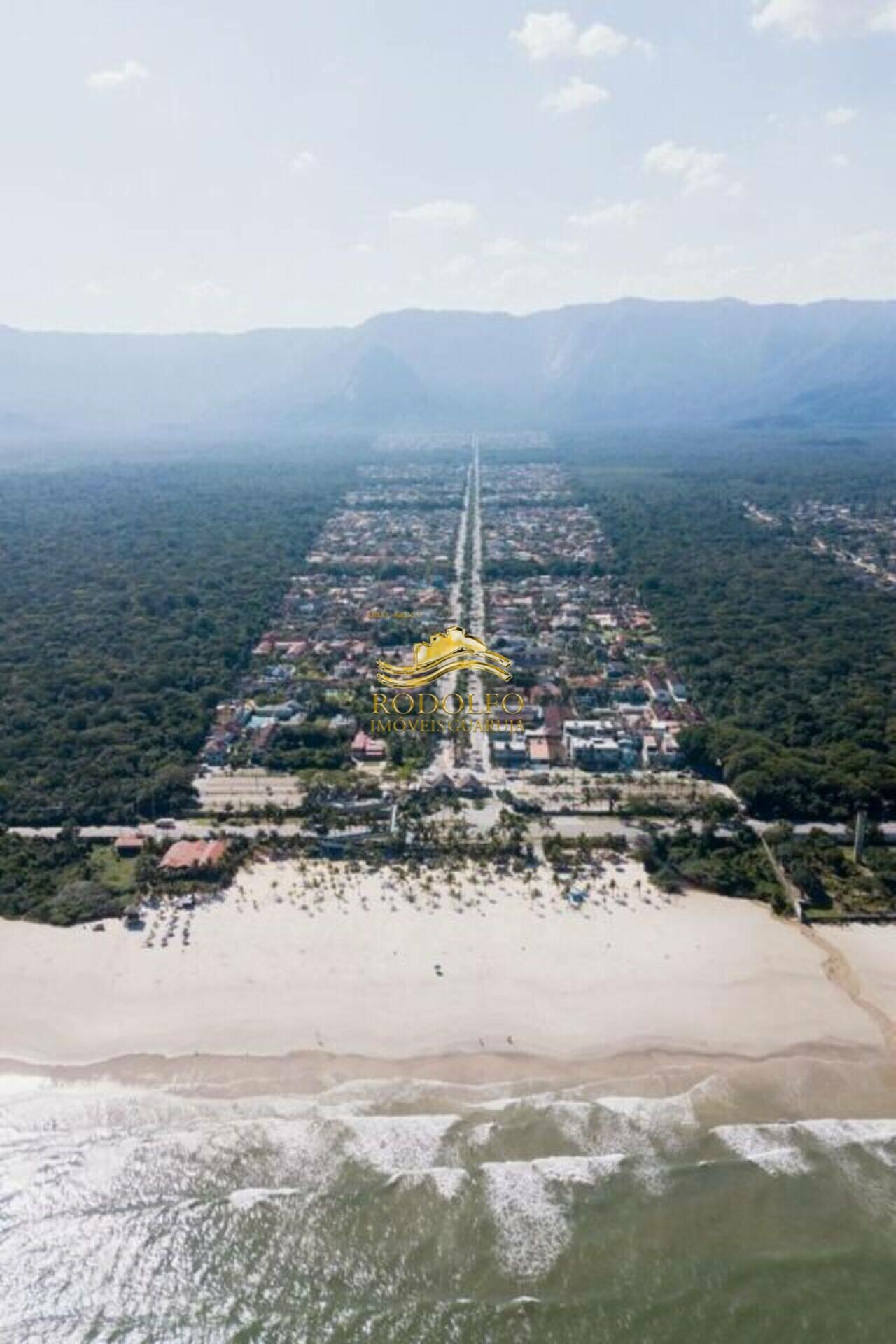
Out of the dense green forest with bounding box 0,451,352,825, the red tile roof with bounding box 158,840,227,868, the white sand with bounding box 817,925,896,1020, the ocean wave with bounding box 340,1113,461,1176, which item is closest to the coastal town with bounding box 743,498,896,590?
the dense green forest with bounding box 0,451,352,825

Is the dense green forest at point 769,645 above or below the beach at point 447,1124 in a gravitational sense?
above

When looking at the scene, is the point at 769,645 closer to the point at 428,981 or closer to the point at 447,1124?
the point at 428,981

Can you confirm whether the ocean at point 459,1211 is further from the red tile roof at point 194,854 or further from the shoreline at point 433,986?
the red tile roof at point 194,854

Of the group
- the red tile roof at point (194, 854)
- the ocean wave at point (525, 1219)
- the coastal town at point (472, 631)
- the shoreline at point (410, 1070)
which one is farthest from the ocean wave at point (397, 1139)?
the coastal town at point (472, 631)

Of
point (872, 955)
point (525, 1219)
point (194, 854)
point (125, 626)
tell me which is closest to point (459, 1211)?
point (525, 1219)

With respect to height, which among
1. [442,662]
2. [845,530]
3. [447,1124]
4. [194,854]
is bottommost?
[447,1124]

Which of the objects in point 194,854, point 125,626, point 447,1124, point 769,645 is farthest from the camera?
point 125,626
